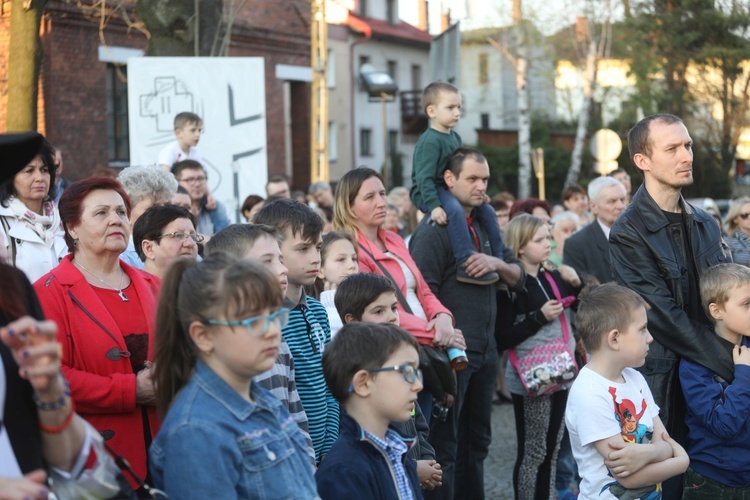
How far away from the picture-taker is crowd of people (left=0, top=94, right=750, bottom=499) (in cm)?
307

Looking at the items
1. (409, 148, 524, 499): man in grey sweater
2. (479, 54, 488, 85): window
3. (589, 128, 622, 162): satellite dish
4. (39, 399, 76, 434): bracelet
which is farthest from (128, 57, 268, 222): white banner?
(479, 54, 488, 85): window

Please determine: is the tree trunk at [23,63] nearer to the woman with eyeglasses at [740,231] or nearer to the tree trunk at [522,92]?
the woman with eyeglasses at [740,231]

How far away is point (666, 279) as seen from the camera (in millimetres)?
5488

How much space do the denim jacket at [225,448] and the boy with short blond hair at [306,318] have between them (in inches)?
45.0

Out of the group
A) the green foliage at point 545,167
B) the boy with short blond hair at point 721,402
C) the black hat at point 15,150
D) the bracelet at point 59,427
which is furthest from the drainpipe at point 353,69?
the bracelet at point 59,427

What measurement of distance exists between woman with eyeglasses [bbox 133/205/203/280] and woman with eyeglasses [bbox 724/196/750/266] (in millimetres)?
4539

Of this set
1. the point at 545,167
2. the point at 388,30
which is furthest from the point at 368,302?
the point at 545,167

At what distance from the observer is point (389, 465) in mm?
3893

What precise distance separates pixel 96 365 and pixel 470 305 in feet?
10.5

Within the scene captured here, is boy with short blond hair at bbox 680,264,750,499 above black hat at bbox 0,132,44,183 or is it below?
below

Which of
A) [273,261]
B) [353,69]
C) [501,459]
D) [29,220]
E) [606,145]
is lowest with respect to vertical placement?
[501,459]

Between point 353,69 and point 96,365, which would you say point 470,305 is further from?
point 353,69

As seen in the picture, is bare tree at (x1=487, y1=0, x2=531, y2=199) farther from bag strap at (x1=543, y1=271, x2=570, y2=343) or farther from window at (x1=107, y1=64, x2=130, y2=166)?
bag strap at (x1=543, y1=271, x2=570, y2=343)

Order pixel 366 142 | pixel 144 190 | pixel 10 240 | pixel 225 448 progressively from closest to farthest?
pixel 225 448
pixel 10 240
pixel 144 190
pixel 366 142
